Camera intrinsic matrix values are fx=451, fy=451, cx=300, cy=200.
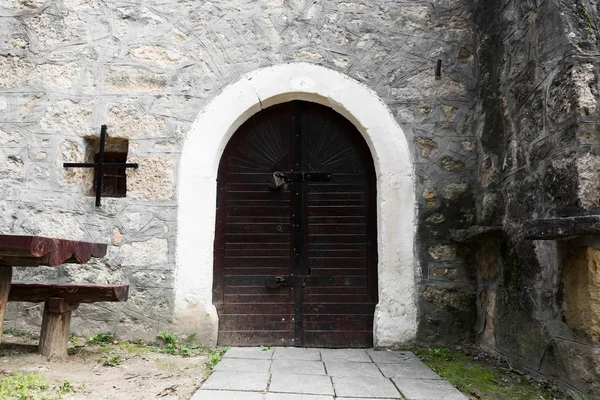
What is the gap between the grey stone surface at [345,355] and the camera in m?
2.97

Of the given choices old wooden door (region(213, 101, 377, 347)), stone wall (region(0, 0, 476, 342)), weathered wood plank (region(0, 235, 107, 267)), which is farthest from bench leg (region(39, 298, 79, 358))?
old wooden door (region(213, 101, 377, 347))

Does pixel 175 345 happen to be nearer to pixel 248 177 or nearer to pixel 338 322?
pixel 338 322

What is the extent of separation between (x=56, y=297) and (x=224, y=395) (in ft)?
4.26

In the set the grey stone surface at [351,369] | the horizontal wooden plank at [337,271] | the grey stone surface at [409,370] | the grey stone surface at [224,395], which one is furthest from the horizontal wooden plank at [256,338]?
the grey stone surface at [224,395]

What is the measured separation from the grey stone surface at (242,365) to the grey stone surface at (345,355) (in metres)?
0.44

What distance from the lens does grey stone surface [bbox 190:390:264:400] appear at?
204 centimetres

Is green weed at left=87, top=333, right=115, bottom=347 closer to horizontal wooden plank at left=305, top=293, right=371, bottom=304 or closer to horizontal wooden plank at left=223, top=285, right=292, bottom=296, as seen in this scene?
horizontal wooden plank at left=223, top=285, right=292, bottom=296

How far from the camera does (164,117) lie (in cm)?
350

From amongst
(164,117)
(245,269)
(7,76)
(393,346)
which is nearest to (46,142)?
(7,76)

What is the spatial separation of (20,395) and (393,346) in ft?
7.51

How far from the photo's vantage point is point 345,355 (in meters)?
3.09

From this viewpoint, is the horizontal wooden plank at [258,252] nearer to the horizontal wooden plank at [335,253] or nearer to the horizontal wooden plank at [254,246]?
the horizontal wooden plank at [254,246]

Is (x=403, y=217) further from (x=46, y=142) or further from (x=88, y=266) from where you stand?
(x=46, y=142)

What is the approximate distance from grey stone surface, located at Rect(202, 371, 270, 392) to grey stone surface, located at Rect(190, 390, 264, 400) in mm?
65
